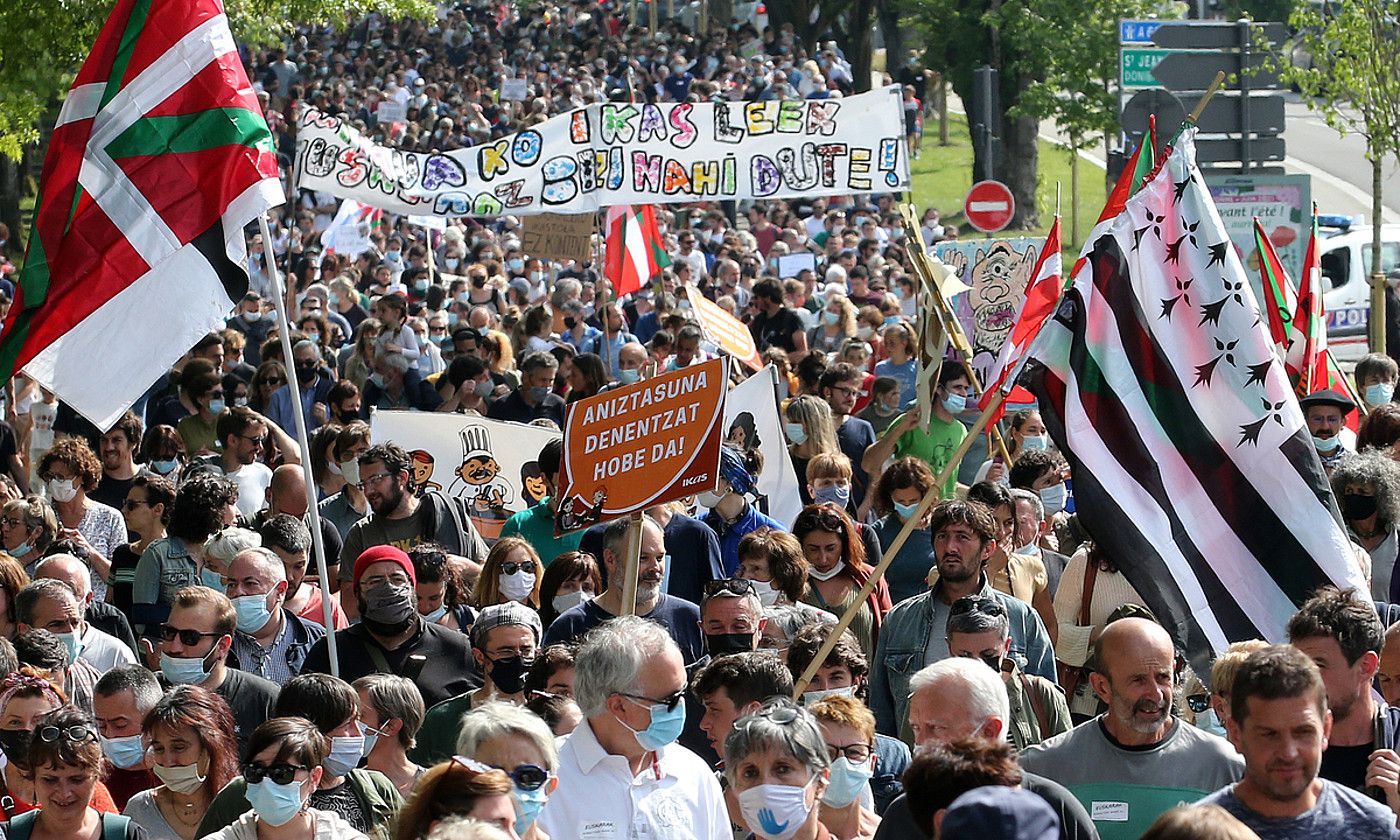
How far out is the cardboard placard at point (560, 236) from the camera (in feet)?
62.1

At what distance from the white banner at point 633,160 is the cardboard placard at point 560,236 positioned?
1456 mm

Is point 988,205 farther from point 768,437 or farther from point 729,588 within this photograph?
point 729,588

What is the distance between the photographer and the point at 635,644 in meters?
5.78

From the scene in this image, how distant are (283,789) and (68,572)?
9.68 ft

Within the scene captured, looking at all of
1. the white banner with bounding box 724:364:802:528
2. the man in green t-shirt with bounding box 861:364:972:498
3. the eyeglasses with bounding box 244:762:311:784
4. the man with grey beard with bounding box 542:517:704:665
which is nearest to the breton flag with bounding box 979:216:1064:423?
the man with grey beard with bounding box 542:517:704:665

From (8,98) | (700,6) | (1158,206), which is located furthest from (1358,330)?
(700,6)

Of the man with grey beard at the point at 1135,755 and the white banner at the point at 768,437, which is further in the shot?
the white banner at the point at 768,437

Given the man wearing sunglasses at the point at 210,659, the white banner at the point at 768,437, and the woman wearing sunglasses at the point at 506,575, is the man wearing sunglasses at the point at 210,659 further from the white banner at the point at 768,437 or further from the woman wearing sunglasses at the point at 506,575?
the white banner at the point at 768,437

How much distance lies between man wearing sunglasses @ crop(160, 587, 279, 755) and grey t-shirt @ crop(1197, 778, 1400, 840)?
357cm

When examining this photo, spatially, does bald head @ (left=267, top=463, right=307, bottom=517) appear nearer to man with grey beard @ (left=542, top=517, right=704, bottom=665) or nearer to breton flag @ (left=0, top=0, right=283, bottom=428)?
breton flag @ (left=0, top=0, right=283, bottom=428)

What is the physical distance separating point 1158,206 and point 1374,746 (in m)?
2.32

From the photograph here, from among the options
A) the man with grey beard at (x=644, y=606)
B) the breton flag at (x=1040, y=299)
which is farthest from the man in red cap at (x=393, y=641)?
the breton flag at (x=1040, y=299)

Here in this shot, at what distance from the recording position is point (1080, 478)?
7242 millimetres

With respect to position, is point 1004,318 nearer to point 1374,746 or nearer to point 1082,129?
point 1374,746
